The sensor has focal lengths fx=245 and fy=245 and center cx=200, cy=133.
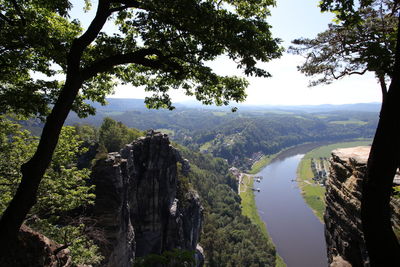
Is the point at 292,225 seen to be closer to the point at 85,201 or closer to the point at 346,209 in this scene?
the point at 346,209

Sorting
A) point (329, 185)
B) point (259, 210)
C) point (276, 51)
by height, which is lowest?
point (259, 210)

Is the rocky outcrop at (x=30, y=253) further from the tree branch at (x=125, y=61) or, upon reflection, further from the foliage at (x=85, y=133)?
the foliage at (x=85, y=133)

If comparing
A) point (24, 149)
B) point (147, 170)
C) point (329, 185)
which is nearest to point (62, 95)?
point (24, 149)

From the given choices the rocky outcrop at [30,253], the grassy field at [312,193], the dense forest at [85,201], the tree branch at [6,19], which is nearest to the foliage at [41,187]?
the dense forest at [85,201]

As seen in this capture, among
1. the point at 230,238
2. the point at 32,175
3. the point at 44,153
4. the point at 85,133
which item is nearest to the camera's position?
the point at 32,175

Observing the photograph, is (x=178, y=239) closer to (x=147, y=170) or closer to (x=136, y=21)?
(x=147, y=170)

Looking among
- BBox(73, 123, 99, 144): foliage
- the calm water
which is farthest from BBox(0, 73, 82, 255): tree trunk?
the calm water

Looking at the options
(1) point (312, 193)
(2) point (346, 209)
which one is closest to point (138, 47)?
(2) point (346, 209)
